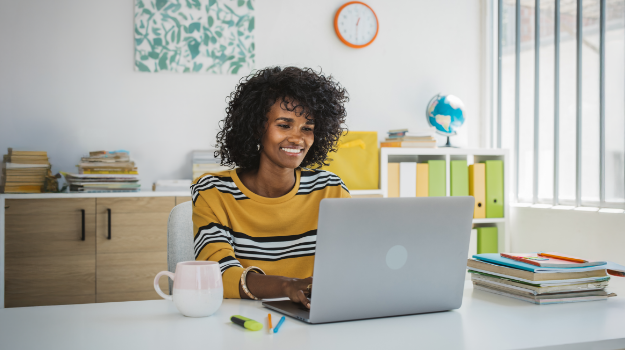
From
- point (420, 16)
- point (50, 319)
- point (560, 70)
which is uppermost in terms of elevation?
point (420, 16)

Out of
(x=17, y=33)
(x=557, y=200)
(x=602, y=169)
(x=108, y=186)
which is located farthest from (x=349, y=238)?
(x=17, y=33)

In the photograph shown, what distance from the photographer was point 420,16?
3639 mm

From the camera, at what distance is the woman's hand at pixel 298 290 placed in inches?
40.1

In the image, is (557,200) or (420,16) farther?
(420,16)

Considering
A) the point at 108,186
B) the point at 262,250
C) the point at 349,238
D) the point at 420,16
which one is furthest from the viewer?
the point at 420,16

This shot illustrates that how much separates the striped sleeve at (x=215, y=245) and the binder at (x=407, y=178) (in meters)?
1.81

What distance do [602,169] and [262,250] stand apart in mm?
2186

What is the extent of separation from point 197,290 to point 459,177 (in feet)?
8.25

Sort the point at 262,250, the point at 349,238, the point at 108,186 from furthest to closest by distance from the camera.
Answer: the point at 108,186 → the point at 262,250 → the point at 349,238

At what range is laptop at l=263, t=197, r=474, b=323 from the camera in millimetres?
896

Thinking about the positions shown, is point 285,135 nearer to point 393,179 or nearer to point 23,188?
point 393,179

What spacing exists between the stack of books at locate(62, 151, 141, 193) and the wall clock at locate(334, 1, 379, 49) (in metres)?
1.66

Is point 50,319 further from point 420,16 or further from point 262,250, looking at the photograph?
point 420,16

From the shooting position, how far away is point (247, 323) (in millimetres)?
892
